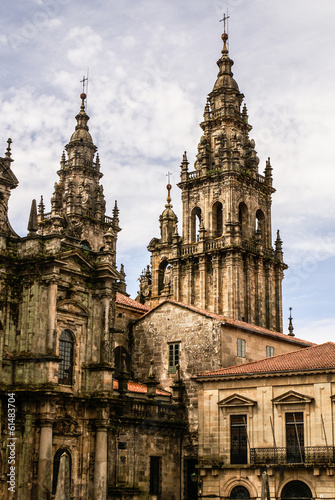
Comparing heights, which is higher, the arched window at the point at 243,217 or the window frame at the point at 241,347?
the arched window at the point at 243,217

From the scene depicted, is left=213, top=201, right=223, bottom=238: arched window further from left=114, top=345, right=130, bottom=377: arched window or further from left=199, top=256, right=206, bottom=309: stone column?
left=114, top=345, right=130, bottom=377: arched window

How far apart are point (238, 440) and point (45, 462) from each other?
9718mm

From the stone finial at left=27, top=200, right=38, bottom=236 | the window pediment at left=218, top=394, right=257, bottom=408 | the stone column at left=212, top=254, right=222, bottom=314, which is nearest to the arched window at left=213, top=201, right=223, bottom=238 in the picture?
the stone column at left=212, top=254, right=222, bottom=314

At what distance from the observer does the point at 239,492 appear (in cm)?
3606

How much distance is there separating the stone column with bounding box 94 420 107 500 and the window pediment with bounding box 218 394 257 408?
5903 millimetres

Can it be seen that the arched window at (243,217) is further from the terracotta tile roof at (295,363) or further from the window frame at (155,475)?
the window frame at (155,475)

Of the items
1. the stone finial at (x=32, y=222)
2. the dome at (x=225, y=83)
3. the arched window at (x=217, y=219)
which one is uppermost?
the dome at (x=225, y=83)

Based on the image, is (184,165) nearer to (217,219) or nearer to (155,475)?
(217,219)

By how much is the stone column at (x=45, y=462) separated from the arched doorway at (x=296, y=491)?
10.5 meters

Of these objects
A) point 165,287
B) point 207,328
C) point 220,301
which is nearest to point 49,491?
point 207,328

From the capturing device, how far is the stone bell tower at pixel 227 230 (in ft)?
195

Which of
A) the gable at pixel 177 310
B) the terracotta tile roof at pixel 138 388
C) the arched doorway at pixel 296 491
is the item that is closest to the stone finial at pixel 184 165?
the gable at pixel 177 310

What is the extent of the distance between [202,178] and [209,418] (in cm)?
2925

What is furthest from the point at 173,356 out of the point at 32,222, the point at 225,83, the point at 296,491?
the point at 225,83
